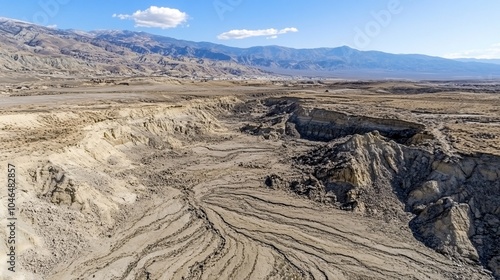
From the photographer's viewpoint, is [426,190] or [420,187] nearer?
[426,190]

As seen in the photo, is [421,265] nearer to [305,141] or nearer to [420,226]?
[420,226]

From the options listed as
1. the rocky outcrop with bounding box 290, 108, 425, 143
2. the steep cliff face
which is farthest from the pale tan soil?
the rocky outcrop with bounding box 290, 108, 425, 143

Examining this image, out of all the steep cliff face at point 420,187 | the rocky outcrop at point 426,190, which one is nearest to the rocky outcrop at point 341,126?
the steep cliff face at point 420,187

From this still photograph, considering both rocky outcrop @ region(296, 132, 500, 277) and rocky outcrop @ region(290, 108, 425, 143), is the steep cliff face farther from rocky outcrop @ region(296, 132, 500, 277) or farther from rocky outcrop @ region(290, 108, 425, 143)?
rocky outcrop @ region(290, 108, 425, 143)

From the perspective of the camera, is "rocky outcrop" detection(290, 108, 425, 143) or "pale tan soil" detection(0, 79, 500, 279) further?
"rocky outcrop" detection(290, 108, 425, 143)

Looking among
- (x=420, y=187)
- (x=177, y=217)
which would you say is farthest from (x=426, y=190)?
(x=177, y=217)

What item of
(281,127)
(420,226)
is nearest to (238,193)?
(420,226)

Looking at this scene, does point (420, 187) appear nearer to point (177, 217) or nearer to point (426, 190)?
point (426, 190)

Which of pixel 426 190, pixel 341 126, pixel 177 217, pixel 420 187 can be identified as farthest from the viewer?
pixel 341 126
